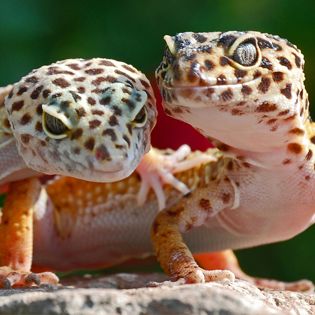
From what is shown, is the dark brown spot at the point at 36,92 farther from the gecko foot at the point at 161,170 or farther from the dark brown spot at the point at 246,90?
the gecko foot at the point at 161,170

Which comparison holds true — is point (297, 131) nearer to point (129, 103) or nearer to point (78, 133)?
point (129, 103)

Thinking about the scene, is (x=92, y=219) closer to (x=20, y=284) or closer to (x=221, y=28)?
(x=20, y=284)

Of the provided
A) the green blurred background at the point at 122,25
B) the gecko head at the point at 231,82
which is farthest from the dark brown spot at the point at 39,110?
the green blurred background at the point at 122,25

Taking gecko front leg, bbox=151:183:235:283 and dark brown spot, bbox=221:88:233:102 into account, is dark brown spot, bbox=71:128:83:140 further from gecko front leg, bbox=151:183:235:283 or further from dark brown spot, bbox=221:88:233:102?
gecko front leg, bbox=151:183:235:283

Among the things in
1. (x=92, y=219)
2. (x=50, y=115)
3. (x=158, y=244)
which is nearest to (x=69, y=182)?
(x=92, y=219)

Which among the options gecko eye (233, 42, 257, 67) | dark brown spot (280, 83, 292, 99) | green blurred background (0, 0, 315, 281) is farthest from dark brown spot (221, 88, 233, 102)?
green blurred background (0, 0, 315, 281)

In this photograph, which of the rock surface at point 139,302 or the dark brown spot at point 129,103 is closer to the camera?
the rock surface at point 139,302

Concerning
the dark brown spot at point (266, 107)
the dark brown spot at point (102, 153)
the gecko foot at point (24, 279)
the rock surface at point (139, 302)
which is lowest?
the gecko foot at point (24, 279)

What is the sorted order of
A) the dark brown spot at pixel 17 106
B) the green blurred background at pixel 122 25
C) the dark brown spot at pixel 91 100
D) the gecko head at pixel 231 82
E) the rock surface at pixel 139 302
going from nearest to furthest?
the rock surface at pixel 139 302, the gecko head at pixel 231 82, the dark brown spot at pixel 91 100, the dark brown spot at pixel 17 106, the green blurred background at pixel 122 25
